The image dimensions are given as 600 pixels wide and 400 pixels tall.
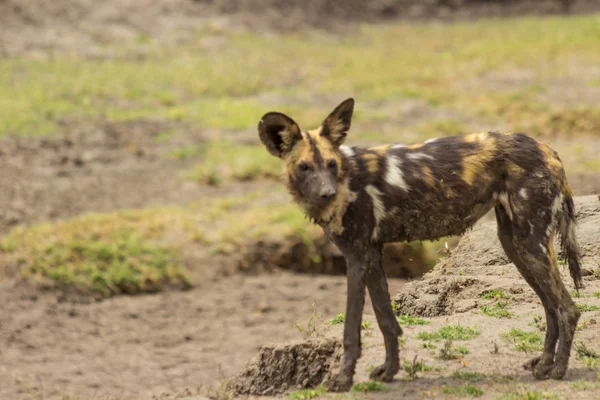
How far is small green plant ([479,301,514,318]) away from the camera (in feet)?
24.4

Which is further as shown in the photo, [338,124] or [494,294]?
[494,294]

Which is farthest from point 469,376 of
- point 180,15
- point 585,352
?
point 180,15

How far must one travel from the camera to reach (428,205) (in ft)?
20.4

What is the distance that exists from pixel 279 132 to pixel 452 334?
2.08 meters

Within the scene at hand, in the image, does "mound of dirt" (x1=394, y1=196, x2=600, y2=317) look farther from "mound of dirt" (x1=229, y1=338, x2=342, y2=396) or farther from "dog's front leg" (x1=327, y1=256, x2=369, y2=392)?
"dog's front leg" (x1=327, y1=256, x2=369, y2=392)

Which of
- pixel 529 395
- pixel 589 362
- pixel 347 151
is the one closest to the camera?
pixel 529 395

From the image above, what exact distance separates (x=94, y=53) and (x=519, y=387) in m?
18.0

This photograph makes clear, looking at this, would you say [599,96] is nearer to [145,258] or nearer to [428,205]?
[145,258]

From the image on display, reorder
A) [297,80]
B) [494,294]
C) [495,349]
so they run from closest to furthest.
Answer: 1. [495,349]
2. [494,294]
3. [297,80]

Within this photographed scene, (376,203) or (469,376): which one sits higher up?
(376,203)

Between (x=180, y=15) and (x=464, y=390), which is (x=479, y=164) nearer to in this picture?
(x=464, y=390)

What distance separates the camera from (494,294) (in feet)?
25.6

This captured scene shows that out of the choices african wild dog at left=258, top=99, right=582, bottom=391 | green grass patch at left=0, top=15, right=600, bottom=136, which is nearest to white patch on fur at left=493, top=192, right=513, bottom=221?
african wild dog at left=258, top=99, right=582, bottom=391

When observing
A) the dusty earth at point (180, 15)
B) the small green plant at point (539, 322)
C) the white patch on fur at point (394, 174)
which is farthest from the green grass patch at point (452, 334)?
the dusty earth at point (180, 15)
